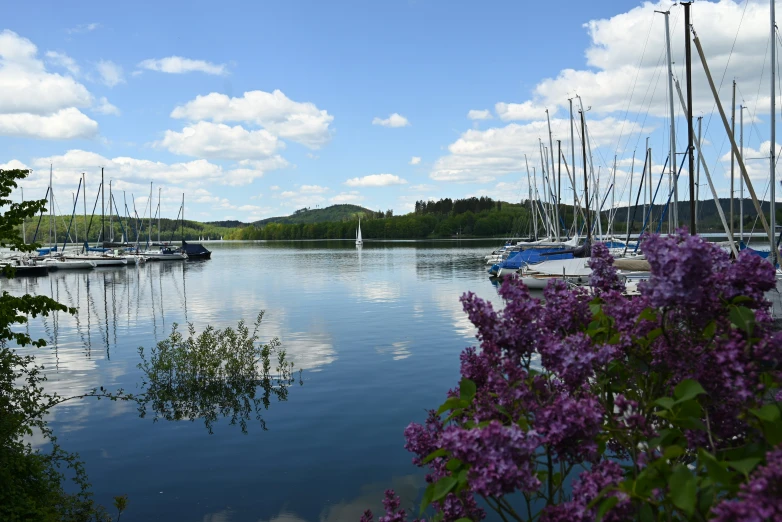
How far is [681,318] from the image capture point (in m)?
3.61

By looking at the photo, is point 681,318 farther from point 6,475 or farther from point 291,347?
point 291,347

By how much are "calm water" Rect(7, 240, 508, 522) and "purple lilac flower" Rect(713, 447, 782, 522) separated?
8007 millimetres

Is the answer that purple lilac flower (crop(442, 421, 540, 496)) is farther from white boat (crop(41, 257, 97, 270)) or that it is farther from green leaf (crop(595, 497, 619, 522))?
white boat (crop(41, 257, 97, 270))

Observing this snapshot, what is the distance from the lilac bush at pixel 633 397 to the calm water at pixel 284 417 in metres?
6.61

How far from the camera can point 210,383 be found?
17.0 m

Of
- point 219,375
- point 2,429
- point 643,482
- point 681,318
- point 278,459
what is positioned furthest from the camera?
point 219,375

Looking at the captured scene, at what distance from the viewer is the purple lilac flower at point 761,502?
2.09 metres

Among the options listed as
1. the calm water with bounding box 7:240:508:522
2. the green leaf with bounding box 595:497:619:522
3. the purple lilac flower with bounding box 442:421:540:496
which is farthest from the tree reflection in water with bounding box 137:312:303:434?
the green leaf with bounding box 595:497:619:522

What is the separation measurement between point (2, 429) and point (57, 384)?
10464mm

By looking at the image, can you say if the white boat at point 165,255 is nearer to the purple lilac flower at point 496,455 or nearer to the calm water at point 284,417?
the calm water at point 284,417

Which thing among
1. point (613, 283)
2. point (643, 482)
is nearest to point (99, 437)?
point (613, 283)

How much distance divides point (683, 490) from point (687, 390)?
50 centimetres

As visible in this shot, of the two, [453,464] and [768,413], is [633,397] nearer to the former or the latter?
[768,413]

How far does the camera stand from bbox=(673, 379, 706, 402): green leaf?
2838 millimetres
